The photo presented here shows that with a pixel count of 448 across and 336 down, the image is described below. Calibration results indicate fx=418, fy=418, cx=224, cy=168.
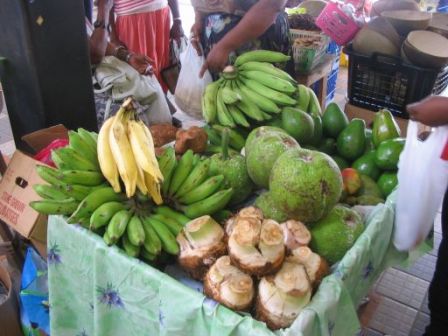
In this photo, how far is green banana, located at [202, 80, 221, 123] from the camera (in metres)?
1.49

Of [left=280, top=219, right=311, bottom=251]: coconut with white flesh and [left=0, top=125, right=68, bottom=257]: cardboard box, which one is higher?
[left=280, top=219, right=311, bottom=251]: coconut with white flesh

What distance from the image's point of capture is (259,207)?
111 centimetres

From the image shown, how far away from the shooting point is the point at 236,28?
1964mm

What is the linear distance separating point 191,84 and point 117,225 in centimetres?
146

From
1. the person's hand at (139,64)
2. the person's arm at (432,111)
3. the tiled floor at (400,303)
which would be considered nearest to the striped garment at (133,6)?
Result: the person's hand at (139,64)

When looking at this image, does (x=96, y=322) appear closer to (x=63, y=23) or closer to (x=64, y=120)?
(x=64, y=120)

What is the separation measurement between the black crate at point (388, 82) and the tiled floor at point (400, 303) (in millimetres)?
833

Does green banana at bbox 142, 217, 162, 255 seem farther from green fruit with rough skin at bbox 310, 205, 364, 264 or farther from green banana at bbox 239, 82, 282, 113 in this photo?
green banana at bbox 239, 82, 282, 113

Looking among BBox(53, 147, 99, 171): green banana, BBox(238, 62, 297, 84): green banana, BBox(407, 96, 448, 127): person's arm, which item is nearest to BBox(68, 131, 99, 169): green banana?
BBox(53, 147, 99, 171): green banana

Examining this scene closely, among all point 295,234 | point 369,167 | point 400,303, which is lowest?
point 400,303

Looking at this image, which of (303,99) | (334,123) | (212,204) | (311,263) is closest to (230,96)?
(303,99)

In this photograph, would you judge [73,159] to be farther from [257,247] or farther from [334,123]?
[334,123]

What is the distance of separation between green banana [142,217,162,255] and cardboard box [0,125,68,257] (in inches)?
23.2

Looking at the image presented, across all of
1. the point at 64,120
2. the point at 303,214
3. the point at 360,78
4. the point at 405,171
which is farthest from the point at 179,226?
the point at 360,78
